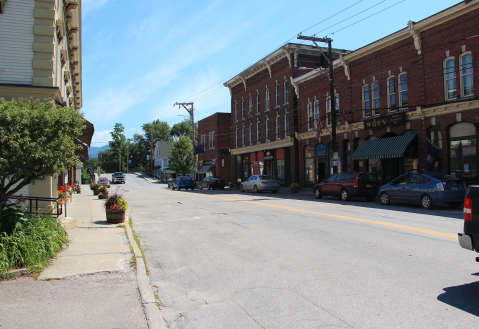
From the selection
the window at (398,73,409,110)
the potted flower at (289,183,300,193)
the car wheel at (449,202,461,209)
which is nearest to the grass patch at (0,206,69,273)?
the car wheel at (449,202,461,209)

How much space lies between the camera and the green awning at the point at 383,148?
22.5 m

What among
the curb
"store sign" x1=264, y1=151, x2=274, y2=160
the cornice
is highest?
the cornice

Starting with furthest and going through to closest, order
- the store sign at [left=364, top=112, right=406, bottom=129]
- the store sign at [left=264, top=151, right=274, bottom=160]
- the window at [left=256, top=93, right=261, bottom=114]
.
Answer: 1. the window at [left=256, top=93, right=261, bottom=114]
2. the store sign at [left=264, top=151, right=274, bottom=160]
3. the store sign at [left=364, top=112, right=406, bottom=129]

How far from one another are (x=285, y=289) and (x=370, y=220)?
752 cm

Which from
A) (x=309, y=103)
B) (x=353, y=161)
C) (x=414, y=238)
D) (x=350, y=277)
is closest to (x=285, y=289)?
(x=350, y=277)

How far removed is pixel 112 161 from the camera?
4579 inches

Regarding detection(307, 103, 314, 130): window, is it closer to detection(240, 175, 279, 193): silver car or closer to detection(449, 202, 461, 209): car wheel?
detection(240, 175, 279, 193): silver car

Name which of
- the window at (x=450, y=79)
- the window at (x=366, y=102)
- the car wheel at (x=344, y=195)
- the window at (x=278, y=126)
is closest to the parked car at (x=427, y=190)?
the car wheel at (x=344, y=195)

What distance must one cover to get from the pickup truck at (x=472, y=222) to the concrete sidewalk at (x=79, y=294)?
4.31 metres

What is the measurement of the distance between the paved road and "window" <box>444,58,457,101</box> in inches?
482

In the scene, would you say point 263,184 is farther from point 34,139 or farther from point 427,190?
point 34,139

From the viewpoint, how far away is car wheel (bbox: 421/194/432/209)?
16.0 metres

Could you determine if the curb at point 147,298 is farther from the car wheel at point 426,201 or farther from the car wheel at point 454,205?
the car wheel at point 454,205

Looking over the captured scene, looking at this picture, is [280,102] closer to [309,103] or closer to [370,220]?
[309,103]
